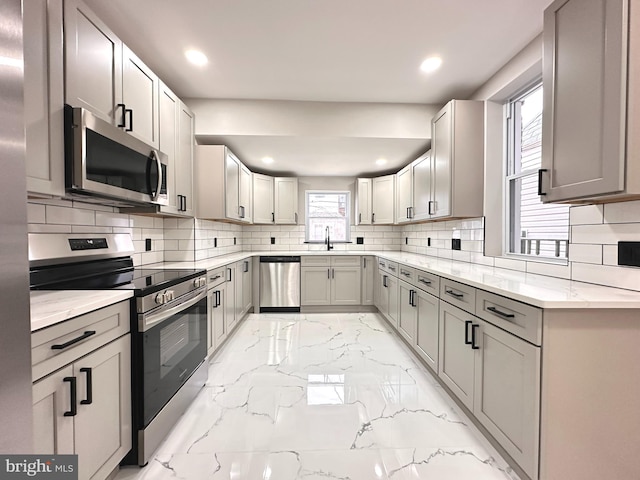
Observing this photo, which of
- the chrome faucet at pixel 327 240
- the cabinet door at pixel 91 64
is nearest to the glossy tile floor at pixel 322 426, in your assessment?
the cabinet door at pixel 91 64

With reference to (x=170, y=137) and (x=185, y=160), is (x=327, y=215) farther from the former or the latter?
(x=170, y=137)

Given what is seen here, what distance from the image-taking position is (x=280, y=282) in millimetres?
4293

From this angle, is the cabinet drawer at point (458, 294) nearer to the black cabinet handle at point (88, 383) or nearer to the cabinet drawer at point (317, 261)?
the black cabinet handle at point (88, 383)

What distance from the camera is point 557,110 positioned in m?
1.52

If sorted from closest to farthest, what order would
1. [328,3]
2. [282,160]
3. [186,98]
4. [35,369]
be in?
1. [35,369]
2. [328,3]
3. [186,98]
4. [282,160]

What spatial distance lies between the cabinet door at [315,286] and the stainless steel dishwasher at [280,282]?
0.34 feet

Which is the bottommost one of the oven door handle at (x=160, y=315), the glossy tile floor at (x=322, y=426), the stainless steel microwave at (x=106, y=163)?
the glossy tile floor at (x=322, y=426)

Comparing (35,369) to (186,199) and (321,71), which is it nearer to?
(186,199)

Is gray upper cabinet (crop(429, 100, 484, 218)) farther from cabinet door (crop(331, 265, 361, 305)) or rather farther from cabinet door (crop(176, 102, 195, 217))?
cabinet door (crop(176, 102, 195, 217))

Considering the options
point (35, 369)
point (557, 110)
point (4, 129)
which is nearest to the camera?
point (4, 129)

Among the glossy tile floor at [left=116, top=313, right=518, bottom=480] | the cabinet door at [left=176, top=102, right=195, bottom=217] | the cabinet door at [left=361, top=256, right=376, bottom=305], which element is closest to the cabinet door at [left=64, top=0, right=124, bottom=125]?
the cabinet door at [left=176, top=102, right=195, bottom=217]

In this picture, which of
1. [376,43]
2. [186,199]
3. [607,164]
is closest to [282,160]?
[186,199]

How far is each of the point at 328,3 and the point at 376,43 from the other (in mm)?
511

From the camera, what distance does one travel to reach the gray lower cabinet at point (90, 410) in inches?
38.7
